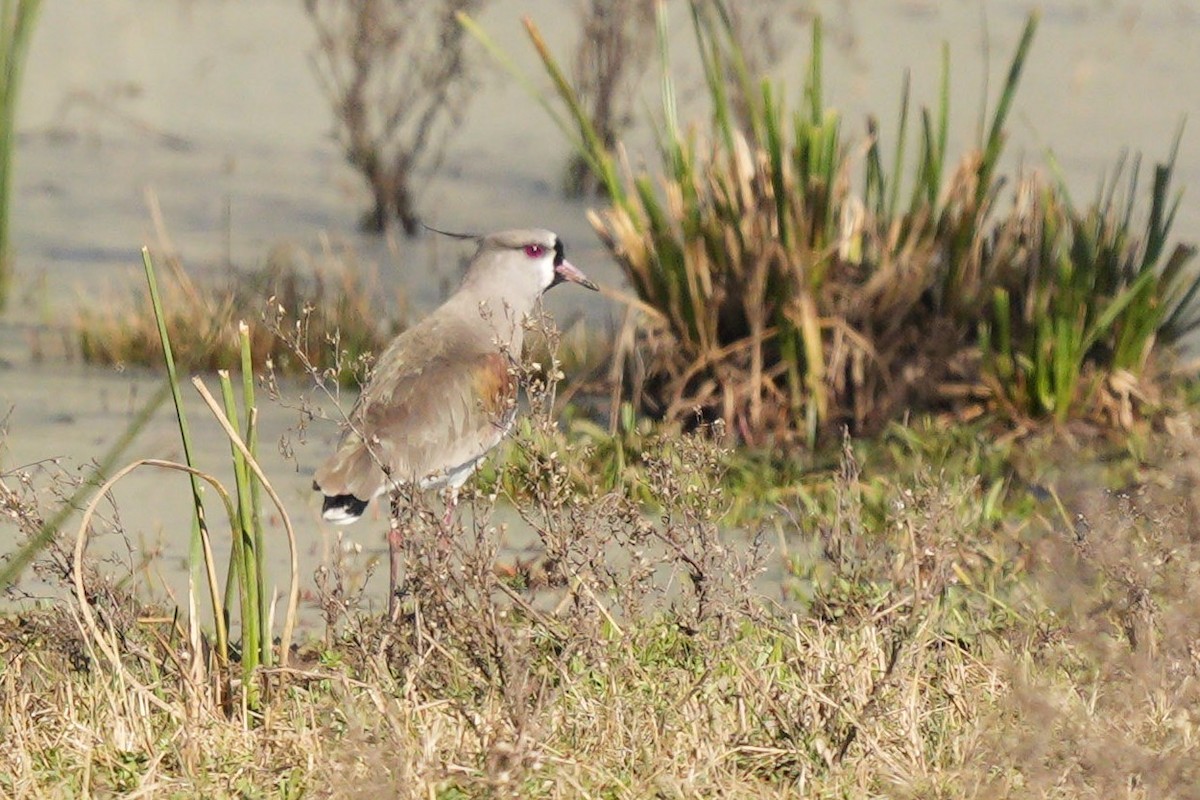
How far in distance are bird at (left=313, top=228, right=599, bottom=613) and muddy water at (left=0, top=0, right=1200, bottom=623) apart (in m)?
1.05

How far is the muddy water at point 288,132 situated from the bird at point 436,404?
3.45 feet

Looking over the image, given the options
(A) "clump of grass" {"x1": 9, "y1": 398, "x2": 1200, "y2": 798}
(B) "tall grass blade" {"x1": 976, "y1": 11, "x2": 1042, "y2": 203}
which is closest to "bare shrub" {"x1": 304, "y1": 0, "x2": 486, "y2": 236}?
(B) "tall grass blade" {"x1": 976, "y1": 11, "x2": 1042, "y2": 203}

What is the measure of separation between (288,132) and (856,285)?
18.5ft

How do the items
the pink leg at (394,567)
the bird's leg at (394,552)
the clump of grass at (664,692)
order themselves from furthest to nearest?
the pink leg at (394,567) < the bird's leg at (394,552) < the clump of grass at (664,692)

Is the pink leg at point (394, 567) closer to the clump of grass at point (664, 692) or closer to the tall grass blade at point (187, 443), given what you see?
the clump of grass at point (664, 692)

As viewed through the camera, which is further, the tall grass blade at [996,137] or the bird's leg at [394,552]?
the tall grass blade at [996,137]

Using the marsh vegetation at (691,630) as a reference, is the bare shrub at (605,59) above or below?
above

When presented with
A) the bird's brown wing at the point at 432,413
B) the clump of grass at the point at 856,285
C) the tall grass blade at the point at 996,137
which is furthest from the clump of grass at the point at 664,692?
the tall grass blade at the point at 996,137

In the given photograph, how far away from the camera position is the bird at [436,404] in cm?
406

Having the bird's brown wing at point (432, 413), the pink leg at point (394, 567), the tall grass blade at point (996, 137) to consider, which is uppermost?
the tall grass blade at point (996, 137)

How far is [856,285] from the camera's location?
5723mm

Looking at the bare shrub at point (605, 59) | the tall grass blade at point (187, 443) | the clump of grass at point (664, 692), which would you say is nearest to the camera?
the clump of grass at point (664, 692)

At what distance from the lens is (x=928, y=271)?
18.8ft

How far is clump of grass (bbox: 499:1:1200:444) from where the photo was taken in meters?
5.55
